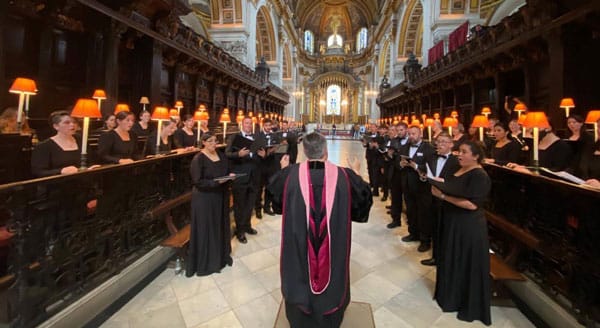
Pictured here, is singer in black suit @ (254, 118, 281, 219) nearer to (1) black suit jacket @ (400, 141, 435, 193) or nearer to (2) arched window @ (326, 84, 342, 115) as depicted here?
(1) black suit jacket @ (400, 141, 435, 193)

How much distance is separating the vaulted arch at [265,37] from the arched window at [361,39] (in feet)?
59.6

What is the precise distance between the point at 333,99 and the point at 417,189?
35.6 meters

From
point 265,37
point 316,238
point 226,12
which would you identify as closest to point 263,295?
point 316,238

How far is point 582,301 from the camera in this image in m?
2.04

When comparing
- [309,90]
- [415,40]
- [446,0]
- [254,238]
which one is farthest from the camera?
[309,90]

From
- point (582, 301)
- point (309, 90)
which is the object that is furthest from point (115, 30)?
point (309, 90)

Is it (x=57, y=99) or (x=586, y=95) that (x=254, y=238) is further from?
(x=586, y=95)

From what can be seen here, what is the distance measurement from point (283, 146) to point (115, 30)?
4303mm

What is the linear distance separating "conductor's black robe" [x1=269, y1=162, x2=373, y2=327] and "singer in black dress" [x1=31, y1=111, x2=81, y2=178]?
2.31 metres

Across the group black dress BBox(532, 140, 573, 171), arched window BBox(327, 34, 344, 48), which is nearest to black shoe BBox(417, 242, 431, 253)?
black dress BBox(532, 140, 573, 171)

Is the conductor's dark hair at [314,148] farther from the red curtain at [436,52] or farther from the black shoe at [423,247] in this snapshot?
the red curtain at [436,52]

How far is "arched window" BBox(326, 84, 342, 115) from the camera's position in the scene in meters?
37.7

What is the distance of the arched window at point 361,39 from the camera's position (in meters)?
37.7

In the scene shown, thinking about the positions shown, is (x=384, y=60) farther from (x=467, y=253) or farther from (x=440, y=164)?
(x=467, y=253)
